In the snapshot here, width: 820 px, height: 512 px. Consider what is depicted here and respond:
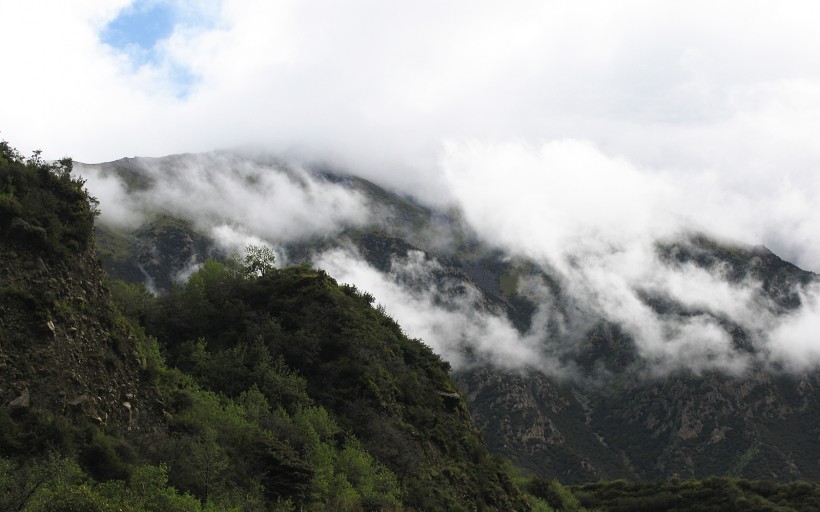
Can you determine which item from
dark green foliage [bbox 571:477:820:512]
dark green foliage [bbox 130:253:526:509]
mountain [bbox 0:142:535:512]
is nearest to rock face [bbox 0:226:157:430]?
mountain [bbox 0:142:535:512]

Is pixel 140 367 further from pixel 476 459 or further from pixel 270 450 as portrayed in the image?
pixel 476 459

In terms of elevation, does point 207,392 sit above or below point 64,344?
above

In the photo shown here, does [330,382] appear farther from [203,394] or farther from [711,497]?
[711,497]

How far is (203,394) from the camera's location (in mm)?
47438

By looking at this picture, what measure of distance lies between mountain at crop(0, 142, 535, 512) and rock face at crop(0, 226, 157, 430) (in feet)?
0.27

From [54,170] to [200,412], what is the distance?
16.6 m

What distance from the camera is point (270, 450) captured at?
42.4 meters

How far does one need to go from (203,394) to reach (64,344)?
15063 mm

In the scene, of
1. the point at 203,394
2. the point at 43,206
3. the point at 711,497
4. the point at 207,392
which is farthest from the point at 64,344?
the point at 711,497

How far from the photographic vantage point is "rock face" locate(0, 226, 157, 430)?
3047cm

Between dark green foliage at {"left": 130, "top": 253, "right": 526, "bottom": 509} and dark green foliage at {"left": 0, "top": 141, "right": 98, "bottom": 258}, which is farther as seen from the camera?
dark green foliage at {"left": 130, "top": 253, "right": 526, "bottom": 509}

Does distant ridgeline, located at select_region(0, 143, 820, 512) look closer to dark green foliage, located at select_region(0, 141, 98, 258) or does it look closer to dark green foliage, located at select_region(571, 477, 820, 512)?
dark green foliage, located at select_region(0, 141, 98, 258)

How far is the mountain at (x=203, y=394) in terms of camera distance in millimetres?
29781

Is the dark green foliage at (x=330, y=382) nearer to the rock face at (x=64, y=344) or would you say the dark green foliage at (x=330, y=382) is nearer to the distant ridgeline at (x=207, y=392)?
the distant ridgeline at (x=207, y=392)
